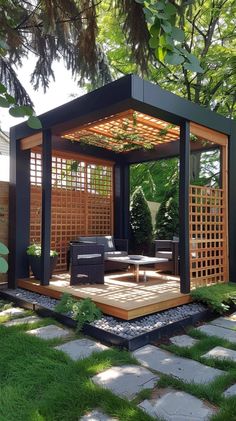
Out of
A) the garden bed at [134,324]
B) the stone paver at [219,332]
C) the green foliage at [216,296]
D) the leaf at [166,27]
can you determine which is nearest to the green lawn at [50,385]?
the garden bed at [134,324]

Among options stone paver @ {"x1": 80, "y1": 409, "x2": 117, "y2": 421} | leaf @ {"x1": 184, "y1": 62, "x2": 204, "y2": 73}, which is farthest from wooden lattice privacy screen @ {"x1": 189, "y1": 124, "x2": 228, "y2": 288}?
leaf @ {"x1": 184, "y1": 62, "x2": 204, "y2": 73}

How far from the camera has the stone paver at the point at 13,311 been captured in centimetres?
471

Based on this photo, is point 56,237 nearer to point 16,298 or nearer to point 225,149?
point 16,298

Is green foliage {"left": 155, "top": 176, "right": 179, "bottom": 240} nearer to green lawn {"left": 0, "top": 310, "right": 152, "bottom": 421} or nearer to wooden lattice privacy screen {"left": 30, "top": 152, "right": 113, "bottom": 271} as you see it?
wooden lattice privacy screen {"left": 30, "top": 152, "right": 113, "bottom": 271}

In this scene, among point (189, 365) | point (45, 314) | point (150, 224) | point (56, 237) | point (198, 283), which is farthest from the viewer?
point (150, 224)

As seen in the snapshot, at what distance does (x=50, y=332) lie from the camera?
389 centimetres

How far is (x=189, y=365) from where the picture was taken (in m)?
3.07

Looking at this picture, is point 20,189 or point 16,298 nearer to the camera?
point 16,298

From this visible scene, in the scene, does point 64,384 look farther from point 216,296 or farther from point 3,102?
point 216,296

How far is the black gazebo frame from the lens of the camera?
4.22 m

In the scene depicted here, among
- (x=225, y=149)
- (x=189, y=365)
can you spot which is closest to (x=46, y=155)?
(x=225, y=149)

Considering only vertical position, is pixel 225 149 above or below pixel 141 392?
above

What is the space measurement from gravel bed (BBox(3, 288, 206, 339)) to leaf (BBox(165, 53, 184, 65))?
3018 mm

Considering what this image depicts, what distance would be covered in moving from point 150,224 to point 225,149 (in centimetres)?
344
